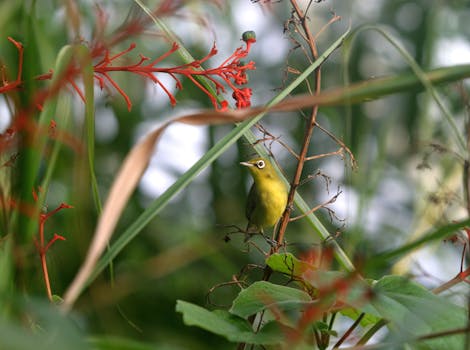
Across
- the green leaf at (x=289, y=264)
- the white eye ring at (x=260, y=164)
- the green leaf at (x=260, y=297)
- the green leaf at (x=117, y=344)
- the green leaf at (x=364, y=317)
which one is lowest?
the green leaf at (x=117, y=344)

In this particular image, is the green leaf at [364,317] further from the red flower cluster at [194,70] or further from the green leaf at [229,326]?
the red flower cluster at [194,70]

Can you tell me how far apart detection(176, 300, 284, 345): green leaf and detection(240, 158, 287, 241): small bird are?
1131 mm

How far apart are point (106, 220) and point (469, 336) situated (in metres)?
0.26

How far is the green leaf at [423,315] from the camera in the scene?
2.19 feet

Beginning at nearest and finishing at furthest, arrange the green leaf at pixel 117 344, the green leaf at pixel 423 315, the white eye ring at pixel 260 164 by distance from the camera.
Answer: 1. the green leaf at pixel 117 344
2. the green leaf at pixel 423 315
3. the white eye ring at pixel 260 164

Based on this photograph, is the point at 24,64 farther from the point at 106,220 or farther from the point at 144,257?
the point at 144,257

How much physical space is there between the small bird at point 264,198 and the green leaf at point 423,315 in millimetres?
1156

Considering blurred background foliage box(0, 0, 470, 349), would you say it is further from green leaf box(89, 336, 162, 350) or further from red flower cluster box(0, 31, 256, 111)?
green leaf box(89, 336, 162, 350)

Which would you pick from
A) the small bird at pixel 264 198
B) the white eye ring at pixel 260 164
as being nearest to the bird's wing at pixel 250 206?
the small bird at pixel 264 198

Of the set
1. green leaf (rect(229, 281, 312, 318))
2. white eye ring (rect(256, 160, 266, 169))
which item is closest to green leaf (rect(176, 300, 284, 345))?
green leaf (rect(229, 281, 312, 318))

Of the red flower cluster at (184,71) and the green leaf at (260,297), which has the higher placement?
the red flower cluster at (184,71)

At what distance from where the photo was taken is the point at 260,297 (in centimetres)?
76

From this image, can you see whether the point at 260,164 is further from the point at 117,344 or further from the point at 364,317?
the point at 117,344

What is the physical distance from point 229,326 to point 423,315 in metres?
0.17
